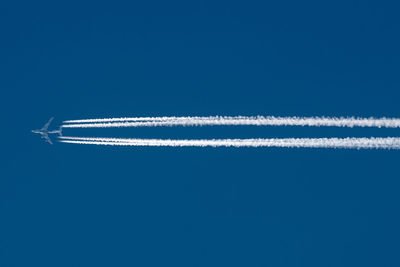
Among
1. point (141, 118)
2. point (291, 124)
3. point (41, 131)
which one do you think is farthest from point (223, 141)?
point (41, 131)

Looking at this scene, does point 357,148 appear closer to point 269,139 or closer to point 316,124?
point 316,124

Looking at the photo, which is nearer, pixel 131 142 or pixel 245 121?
pixel 245 121

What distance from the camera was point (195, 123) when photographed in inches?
1212

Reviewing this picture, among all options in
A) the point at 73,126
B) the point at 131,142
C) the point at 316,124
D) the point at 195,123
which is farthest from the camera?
the point at 73,126

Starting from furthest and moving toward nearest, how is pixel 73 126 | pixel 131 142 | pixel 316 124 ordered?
pixel 73 126 → pixel 131 142 → pixel 316 124

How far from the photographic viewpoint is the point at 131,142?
109 feet

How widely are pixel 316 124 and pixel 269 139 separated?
108 inches

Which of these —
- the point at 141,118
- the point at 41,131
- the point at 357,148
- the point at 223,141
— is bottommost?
the point at 357,148

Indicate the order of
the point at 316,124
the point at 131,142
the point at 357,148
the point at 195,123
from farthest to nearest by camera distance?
the point at 131,142 < the point at 195,123 < the point at 316,124 < the point at 357,148

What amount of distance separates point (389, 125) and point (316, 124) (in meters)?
3.85

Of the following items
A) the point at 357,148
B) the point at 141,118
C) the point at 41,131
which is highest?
the point at 41,131

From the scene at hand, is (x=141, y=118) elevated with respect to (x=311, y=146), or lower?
elevated

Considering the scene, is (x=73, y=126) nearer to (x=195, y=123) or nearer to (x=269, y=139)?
(x=195, y=123)

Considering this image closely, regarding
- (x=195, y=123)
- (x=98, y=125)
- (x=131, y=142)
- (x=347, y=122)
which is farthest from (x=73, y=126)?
(x=347, y=122)
